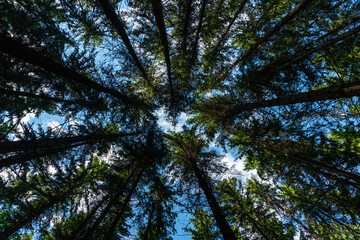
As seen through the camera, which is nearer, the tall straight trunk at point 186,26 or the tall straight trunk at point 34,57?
the tall straight trunk at point 34,57

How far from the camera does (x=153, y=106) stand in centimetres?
937

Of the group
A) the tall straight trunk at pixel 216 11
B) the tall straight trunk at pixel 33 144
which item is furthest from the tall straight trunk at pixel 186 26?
the tall straight trunk at pixel 33 144

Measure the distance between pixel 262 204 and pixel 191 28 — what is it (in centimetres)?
1041

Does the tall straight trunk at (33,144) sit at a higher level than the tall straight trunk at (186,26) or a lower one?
lower

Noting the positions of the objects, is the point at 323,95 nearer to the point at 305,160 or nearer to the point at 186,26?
the point at 305,160

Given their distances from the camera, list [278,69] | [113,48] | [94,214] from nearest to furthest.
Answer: [278,69] → [113,48] → [94,214]

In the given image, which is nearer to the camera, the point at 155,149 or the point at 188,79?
the point at 155,149

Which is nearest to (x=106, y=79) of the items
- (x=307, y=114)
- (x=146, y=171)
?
(x=146, y=171)

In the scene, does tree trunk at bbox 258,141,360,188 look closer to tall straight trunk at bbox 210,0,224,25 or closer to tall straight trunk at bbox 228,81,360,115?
tall straight trunk at bbox 228,81,360,115

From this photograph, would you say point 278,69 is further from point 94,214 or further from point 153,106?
point 94,214

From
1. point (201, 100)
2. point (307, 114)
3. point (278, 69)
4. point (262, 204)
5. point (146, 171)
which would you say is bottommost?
point (262, 204)

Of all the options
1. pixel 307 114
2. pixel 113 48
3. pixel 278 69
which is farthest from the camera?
pixel 113 48

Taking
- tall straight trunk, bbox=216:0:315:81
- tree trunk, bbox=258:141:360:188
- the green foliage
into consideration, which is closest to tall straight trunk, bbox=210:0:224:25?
the green foliage

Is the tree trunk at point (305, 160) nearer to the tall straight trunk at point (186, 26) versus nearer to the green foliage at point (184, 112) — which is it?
the green foliage at point (184, 112)
